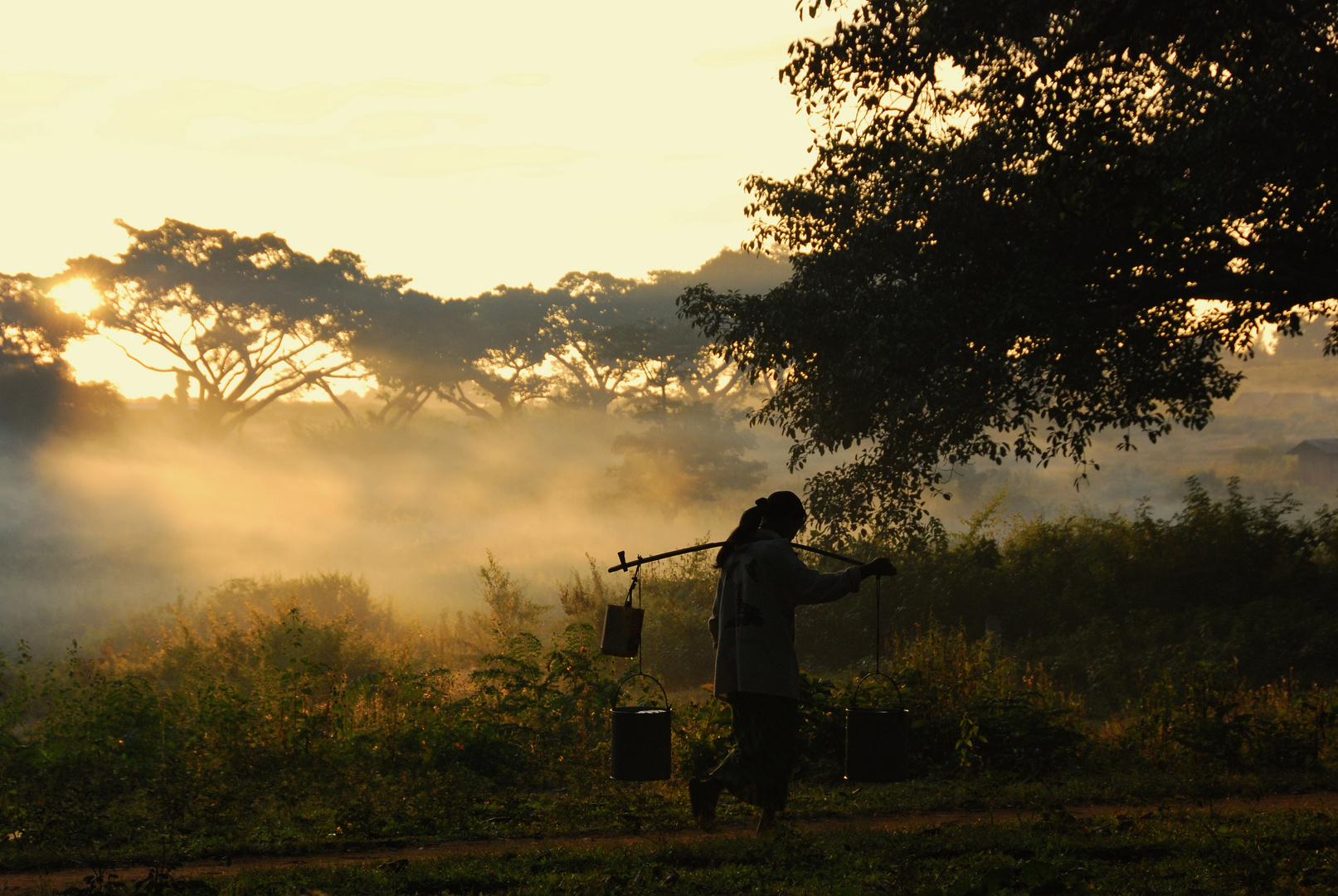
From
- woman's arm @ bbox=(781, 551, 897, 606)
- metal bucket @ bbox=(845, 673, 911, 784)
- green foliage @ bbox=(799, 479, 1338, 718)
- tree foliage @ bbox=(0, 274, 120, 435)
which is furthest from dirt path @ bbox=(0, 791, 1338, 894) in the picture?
tree foliage @ bbox=(0, 274, 120, 435)

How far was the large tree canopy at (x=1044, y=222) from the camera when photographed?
30.6 feet

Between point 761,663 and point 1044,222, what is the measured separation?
253 inches

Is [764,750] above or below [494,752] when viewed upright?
above

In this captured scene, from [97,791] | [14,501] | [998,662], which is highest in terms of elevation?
[14,501]

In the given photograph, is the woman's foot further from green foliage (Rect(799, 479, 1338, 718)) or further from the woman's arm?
green foliage (Rect(799, 479, 1338, 718))

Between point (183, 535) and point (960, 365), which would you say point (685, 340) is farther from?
point (960, 365)

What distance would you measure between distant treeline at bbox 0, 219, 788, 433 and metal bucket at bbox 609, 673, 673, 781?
3437 cm

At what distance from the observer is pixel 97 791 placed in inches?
321

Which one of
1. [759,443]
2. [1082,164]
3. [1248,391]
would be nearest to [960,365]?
[1082,164]

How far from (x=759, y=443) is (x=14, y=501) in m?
41.9

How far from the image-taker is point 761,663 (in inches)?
247

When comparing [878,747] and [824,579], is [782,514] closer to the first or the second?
[824,579]

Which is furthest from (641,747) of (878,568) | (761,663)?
(878,568)

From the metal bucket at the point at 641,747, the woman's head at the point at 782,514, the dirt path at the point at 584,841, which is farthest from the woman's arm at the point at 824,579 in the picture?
the dirt path at the point at 584,841
